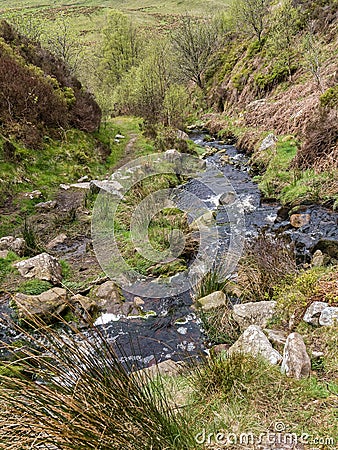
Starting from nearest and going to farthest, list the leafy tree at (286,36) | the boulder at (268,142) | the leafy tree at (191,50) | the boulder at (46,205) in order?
the boulder at (46,205), the boulder at (268,142), the leafy tree at (286,36), the leafy tree at (191,50)

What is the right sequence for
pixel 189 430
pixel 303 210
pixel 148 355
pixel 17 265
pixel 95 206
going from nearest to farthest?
pixel 189 430
pixel 148 355
pixel 17 265
pixel 303 210
pixel 95 206

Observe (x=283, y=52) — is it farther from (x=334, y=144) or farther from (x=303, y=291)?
(x=303, y=291)

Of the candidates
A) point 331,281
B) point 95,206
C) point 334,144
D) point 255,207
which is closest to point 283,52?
point 334,144

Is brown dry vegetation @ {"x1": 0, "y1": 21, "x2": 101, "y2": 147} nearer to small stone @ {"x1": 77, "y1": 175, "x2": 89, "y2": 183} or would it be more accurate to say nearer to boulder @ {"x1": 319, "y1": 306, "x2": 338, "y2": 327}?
small stone @ {"x1": 77, "y1": 175, "x2": 89, "y2": 183}

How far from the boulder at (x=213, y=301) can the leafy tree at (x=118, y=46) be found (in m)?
35.1

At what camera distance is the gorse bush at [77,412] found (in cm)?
181

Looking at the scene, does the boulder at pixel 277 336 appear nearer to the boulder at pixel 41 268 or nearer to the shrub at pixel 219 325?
the shrub at pixel 219 325

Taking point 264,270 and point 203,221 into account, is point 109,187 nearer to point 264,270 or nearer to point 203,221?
point 203,221

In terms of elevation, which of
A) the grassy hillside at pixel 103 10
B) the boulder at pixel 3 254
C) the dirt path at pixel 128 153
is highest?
the grassy hillside at pixel 103 10

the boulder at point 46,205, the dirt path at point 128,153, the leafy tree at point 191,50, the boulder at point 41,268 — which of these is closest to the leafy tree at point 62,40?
the dirt path at point 128,153

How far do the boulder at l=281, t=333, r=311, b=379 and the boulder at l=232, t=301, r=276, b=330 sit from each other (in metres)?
1.39

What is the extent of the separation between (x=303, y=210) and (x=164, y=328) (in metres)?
5.65

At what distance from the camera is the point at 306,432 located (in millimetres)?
2459

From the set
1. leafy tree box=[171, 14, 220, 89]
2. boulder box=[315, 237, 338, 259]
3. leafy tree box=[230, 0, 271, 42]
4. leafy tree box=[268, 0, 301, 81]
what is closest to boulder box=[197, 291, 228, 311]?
boulder box=[315, 237, 338, 259]
